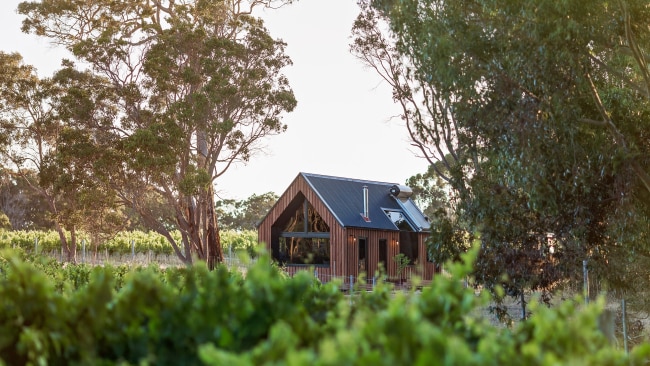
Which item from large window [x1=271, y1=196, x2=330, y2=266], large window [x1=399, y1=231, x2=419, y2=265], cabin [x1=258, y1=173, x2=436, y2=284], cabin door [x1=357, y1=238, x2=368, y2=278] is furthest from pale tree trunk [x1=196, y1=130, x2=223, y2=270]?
large window [x1=399, y1=231, x2=419, y2=265]

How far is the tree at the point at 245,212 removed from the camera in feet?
208

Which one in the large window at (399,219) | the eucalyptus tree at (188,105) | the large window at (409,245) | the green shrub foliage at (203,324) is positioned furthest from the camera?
the large window at (409,245)

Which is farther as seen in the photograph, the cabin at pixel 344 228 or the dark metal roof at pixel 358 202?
the dark metal roof at pixel 358 202

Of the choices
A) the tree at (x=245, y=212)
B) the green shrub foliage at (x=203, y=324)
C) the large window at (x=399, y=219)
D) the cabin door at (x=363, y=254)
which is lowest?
the green shrub foliage at (x=203, y=324)

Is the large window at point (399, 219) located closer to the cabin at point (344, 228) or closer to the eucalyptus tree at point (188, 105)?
the cabin at point (344, 228)

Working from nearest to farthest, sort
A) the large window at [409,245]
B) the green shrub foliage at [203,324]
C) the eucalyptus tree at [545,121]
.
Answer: the green shrub foliage at [203,324] → the eucalyptus tree at [545,121] → the large window at [409,245]

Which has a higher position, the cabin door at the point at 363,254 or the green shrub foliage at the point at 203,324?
the cabin door at the point at 363,254

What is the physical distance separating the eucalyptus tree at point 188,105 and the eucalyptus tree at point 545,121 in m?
12.5

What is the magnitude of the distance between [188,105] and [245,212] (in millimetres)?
37889

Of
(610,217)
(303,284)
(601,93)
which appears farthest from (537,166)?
(303,284)

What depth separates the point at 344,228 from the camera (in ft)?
104

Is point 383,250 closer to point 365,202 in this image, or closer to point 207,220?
point 365,202

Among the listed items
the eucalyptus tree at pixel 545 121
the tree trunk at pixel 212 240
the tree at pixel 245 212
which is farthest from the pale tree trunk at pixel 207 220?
the tree at pixel 245 212

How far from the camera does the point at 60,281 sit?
740 cm
